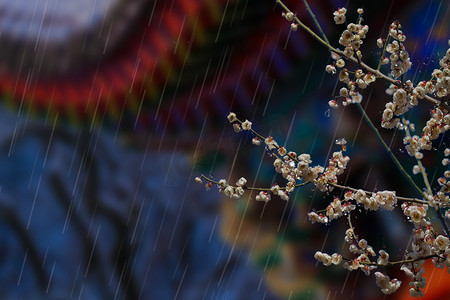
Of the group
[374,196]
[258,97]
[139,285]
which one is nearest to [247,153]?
[258,97]

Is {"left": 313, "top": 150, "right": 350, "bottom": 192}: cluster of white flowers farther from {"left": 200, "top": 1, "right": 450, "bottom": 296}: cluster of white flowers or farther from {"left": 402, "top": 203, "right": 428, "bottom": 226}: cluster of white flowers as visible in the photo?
{"left": 402, "top": 203, "right": 428, "bottom": 226}: cluster of white flowers

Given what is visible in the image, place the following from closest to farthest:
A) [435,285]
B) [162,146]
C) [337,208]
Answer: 1. [337,208]
2. [435,285]
3. [162,146]

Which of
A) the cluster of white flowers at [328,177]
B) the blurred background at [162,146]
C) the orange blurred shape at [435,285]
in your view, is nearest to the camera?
the cluster of white flowers at [328,177]

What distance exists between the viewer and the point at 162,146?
3.10 metres

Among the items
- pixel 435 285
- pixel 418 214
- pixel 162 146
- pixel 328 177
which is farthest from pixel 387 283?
pixel 162 146

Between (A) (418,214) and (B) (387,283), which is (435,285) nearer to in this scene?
(B) (387,283)

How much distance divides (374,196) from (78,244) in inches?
88.7

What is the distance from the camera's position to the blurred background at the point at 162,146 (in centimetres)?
299

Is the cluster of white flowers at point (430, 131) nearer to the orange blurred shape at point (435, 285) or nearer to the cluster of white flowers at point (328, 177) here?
the cluster of white flowers at point (328, 177)

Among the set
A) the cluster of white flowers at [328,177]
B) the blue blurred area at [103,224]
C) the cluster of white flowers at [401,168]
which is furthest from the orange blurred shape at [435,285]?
the cluster of white flowers at [328,177]

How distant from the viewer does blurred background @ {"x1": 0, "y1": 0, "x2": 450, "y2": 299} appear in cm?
299

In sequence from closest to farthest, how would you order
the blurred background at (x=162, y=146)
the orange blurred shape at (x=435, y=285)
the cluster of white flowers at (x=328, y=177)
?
1. the cluster of white flowers at (x=328, y=177)
2. the orange blurred shape at (x=435, y=285)
3. the blurred background at (x=162, y=146)

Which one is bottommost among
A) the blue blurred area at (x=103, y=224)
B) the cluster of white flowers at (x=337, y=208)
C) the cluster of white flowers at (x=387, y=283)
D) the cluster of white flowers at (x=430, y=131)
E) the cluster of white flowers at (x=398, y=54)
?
the blue blurred area at (x=103, y=224)

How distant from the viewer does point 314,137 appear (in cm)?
296
